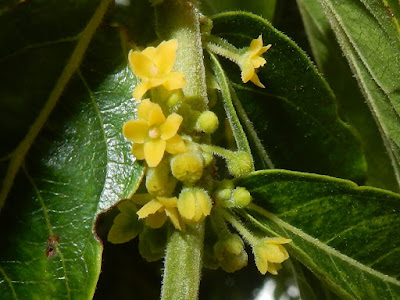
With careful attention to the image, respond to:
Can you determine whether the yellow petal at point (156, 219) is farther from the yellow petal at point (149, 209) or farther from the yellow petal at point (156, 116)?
the yellow petal at point (156, 116)

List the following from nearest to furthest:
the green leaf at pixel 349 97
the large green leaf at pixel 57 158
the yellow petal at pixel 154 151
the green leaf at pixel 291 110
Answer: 1. the yellow petal at pixel 154 151
2. the large green leaf at pixel 57 158
3. the green leaf at pixel 291 110
4. the green leaf at pixel 349 97

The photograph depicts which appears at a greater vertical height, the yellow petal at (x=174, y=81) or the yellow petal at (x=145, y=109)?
the yellow petal at (x=174, y=81)

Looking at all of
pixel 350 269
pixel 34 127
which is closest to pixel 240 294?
pixel 350 269

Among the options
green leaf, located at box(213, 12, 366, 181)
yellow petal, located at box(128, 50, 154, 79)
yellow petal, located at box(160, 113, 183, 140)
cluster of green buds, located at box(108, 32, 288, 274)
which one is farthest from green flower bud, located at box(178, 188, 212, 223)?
green leaf, located at box(213, 12, 366, 181)

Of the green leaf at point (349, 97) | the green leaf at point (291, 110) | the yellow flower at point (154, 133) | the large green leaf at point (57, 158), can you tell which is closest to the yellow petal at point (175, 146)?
the yellow flower at point (154, 133)

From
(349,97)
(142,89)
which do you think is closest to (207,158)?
(142,89)

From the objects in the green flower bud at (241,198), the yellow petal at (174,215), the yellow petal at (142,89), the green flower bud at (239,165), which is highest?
the yellow petal at (142,89)

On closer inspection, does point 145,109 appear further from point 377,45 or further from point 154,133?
point 377,45
